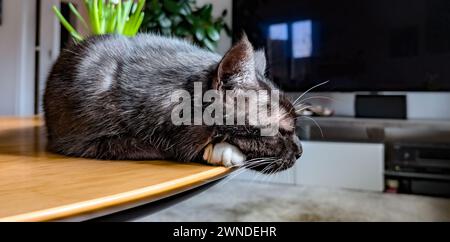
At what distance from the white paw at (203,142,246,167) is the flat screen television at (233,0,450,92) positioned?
1625mm

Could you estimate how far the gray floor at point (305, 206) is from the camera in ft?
5.67

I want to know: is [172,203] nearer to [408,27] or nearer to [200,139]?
[200,139]

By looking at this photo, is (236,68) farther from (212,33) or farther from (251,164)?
(212,33)

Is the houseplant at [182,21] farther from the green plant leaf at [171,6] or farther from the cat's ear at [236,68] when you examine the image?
the cat's ear at [236,68]

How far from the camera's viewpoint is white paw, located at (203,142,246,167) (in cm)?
56

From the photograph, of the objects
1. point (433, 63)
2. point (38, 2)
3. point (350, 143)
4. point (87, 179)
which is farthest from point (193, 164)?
point (38, 2)

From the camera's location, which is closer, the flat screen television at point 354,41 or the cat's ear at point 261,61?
the cat's ear at point 261,61

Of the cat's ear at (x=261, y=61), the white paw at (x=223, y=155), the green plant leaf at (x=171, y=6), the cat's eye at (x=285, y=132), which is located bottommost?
the white paw at (x=223, y=155)

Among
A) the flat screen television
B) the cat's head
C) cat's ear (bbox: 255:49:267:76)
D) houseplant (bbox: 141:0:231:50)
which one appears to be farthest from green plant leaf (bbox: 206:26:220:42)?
the cat's head

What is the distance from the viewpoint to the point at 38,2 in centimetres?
404

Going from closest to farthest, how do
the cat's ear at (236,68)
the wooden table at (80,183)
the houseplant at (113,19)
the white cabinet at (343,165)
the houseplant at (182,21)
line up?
1. the wooden table at (80,183)
2. the cat's ear at (236,68)
3. the houseplant at (113,19)
4. the white cabinet at (343,165)
5. the houseplant at (182,21)

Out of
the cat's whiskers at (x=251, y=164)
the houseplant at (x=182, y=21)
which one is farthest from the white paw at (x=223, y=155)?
the houseplant at (x=182, y=21)

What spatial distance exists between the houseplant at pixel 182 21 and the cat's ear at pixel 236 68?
2.08 metres

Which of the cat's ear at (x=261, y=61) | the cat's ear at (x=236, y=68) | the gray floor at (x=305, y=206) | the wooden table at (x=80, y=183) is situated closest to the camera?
the wooden table at (x=80, y=183)
